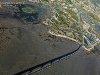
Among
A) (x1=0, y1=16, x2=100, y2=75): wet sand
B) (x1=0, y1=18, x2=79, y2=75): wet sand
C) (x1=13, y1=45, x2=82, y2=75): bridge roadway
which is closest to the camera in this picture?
(x1=13, y1=45, x2=82, y2=75): bridge roadway

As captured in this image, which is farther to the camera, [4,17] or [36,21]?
[36,21]

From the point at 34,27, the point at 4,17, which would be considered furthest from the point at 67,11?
the point at 4,17

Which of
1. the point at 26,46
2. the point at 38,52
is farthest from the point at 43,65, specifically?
the point at 26,46

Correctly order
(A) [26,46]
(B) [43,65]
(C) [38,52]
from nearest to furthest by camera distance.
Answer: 1. (B) [43,65]
2. (C) [38,52]
3. (A) [26,46]

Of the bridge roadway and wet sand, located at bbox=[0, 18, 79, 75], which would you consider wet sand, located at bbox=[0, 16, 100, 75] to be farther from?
the bridge roadway

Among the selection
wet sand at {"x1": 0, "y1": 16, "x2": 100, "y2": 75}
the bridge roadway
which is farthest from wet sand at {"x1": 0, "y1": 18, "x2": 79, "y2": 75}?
the bridge roadway

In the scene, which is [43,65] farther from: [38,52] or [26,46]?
[26,46]

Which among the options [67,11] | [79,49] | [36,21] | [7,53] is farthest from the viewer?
[67,11]

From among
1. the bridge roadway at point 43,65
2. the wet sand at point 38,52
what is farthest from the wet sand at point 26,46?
the bridge roadway at point 43,65

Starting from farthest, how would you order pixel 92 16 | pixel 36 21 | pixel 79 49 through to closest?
pixel 92 16 < pixel 36 21 < pixel 79 49

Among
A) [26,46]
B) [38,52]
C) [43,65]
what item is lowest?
[43,65]

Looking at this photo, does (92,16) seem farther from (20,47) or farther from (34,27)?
(20,47)
